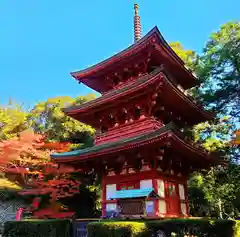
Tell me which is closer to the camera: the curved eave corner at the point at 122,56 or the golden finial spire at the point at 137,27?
the curved eave corner at the point at 122,56

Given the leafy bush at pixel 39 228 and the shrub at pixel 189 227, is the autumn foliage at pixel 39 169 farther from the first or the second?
the shrub at pixel 189 227

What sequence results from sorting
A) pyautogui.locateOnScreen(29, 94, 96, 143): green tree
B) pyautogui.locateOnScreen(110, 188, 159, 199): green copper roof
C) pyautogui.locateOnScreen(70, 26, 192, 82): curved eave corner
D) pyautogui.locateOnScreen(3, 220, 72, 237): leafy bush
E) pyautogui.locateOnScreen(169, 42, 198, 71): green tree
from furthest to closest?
1. pyautogui.locateOnScreen(29, 94, 96, 143): green tree
2. pyautogui.locateOnScreen(169, 42, 198, 71): green tree
3. pyautogui.locateOnScreen(70, 26, 192, 82): curved eave corner
4. pyautogui.locateOnScreen(3, 220, 72, 237): leafy bush
5. pyautogui.locateOnScreen(110, 188, 159, 199): green copper roof

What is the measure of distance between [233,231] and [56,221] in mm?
7641

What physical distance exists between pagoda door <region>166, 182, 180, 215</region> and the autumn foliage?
27.9 feet

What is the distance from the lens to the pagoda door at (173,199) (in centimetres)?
1175

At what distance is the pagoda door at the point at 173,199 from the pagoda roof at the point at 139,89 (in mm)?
4122

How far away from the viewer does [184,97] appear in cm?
1286

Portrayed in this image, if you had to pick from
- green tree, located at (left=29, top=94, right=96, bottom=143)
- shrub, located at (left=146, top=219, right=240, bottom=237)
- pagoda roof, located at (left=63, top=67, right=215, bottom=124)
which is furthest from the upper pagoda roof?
shrub, located at (left=146, top=219, right=240, bottom=237)

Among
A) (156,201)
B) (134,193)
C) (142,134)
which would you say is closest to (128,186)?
(134,193)

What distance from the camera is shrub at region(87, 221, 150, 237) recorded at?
8609 mm

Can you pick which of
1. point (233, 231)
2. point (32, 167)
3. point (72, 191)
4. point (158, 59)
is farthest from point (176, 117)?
point (32, 167)

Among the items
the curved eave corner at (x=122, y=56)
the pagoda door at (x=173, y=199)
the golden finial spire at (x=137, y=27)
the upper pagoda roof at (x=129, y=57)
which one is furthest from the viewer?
the golden finial spire at (x=137, y=27)

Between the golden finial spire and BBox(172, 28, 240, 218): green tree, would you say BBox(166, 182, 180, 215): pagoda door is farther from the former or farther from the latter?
the golden finial spire

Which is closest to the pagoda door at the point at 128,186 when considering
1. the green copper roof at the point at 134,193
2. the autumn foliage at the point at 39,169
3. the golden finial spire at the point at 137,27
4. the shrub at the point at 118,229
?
the green copper roof at the point at 134,193
